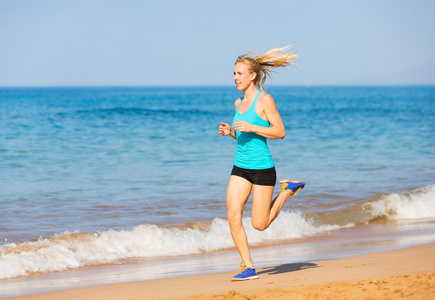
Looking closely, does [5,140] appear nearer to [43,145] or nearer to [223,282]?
[43,145]

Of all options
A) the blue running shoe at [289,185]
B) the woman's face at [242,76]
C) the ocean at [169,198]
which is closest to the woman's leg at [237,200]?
the blue running shoe at [289,185]

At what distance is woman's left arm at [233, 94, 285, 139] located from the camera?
4609 millimetres

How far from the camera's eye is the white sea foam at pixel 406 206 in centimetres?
999

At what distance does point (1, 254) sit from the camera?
21.1 feet

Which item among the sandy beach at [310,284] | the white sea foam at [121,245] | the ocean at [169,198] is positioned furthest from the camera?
the ocean at [169,198]

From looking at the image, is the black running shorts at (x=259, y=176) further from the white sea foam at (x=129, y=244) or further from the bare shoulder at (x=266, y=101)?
the white sea foam at (x=129, y=244)

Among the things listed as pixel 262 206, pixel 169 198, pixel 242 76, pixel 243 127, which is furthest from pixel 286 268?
pixel 169 198

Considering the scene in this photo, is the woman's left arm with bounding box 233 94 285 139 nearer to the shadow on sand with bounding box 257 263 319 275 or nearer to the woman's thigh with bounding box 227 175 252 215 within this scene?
the woman's thigh with bounding box 227 175 252 215

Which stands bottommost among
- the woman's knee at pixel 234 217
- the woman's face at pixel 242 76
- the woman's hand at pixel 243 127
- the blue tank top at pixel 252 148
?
the woman's knee at pixel 234 217

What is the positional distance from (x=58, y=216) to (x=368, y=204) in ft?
18.9

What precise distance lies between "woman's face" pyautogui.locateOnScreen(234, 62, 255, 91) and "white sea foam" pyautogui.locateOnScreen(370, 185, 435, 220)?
5.77 metres

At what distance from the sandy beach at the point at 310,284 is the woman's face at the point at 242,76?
74.9 inches

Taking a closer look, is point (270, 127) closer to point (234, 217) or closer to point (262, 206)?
point (262, 206)

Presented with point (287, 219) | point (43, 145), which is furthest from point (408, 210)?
point (43, 145)
